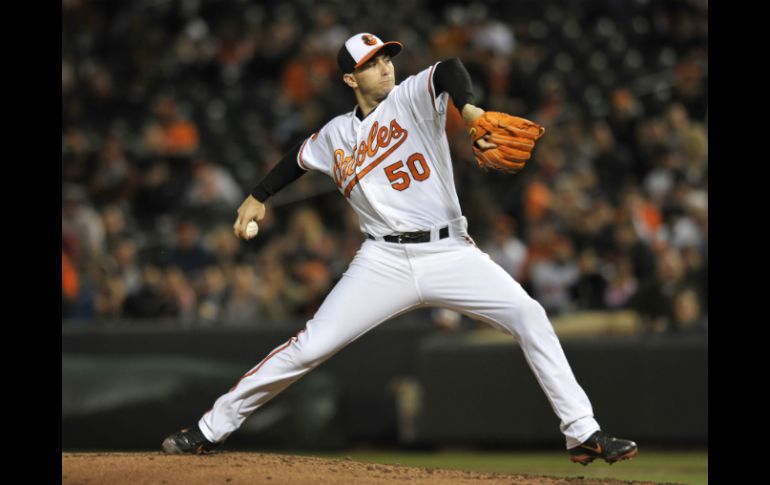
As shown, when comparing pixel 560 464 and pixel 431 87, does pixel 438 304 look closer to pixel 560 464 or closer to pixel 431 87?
pixel 431 87

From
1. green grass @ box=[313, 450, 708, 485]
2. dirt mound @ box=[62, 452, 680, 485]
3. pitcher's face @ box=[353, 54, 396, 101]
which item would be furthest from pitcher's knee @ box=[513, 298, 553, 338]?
green grass @ box=[313, 450, 708, 485]

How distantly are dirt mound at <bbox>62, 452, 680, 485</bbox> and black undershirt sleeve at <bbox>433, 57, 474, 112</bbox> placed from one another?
1559mm

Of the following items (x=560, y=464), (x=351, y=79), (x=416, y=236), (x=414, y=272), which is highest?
(x=351, y=79)

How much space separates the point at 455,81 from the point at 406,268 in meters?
0.85

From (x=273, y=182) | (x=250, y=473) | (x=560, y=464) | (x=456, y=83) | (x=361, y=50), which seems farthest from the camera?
(x=560, y=464)

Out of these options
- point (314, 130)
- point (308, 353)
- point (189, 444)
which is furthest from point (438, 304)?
point (314, 130)

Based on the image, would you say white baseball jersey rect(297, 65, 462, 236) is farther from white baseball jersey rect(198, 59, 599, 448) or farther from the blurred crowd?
the blurred crowd

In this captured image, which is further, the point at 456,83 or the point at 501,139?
the point at 456,83

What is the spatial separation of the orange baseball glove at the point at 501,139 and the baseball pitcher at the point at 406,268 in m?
0.39

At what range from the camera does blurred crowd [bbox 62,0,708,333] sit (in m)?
10.2

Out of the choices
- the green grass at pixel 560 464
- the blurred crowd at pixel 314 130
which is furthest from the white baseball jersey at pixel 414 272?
the blurred crowd at pixel 314 130

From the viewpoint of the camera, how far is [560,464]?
836cm
